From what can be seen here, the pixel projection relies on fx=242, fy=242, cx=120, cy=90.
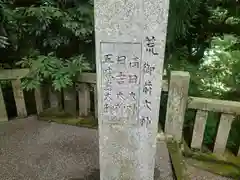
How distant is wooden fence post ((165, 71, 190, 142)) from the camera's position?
2.45 m

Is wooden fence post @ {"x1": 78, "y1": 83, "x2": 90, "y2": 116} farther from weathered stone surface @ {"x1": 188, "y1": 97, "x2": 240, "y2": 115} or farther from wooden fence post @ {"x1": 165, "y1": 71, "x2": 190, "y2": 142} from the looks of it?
weathered stone surface @ {"x1": 188, "y1": 97, "x2": 240, "y2": 115}

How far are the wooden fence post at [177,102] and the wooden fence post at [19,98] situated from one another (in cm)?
175

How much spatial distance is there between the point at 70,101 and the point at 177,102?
1.31m

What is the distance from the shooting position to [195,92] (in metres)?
3.40

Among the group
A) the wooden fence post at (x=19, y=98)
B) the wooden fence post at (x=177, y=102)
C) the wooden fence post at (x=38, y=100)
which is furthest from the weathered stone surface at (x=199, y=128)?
the wooden fence post at (x=19, y=98)

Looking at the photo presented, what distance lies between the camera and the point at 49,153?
2488 mm

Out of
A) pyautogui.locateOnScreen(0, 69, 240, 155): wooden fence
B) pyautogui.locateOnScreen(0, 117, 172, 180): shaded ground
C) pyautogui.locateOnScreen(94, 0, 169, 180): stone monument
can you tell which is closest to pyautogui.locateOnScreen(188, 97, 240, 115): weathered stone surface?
pyautogui.locateOnScreen(0, 69, 240, 155): wooden fence

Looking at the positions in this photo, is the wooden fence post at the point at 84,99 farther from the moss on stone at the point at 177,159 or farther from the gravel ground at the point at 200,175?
the gravel ground at the point at 200,175

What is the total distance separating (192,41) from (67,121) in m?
2.89

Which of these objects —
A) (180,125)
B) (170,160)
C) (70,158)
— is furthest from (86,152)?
(180,125)

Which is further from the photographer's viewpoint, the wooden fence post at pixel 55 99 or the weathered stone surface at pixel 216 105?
the wooden fence post at pixel 55 99

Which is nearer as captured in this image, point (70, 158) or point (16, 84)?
point (70, 158)

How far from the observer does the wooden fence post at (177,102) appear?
2449 mm

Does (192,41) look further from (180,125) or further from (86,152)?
(86,152)
